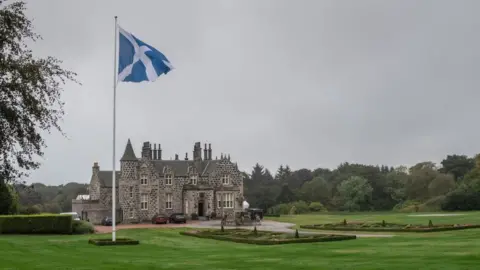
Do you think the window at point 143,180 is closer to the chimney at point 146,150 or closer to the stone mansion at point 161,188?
the stone mansion at point 161,188

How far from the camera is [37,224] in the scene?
51.5 metres

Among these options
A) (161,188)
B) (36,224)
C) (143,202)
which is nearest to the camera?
(36,224)

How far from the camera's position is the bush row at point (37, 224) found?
51031 mm

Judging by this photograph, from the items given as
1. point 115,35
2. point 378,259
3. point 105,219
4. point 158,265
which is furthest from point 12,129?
point 105,219

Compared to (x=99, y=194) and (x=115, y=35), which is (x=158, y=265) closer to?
(x=115, y=35)

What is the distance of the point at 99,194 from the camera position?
252 ft

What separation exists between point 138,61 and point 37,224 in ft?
84.3

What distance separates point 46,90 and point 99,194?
59.3 m

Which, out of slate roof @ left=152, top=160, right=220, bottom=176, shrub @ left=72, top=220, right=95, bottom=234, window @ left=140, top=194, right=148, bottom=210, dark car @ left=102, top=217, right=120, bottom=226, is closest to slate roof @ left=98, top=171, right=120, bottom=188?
window @ left=140, top=194, right=148, bottom=210

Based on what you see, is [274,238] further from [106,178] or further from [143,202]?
[106,178]

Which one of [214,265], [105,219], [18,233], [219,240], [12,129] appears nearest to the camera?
[12,129]

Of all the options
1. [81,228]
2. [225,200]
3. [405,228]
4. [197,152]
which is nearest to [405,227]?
[405,228]

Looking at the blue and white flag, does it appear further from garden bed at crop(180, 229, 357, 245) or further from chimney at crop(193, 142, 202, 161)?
chimney at crop(193, 142, 202, 161)

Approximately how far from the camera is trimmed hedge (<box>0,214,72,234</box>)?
51031 millimetres
